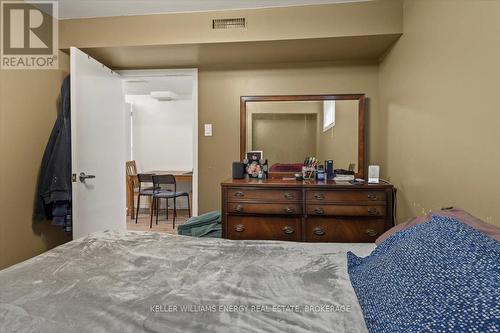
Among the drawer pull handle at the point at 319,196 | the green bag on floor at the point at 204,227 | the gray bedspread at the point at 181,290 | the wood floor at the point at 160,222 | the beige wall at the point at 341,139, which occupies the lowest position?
the wood floor at the point at 160,222

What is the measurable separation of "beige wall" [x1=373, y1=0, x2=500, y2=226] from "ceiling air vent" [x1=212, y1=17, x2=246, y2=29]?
122 centimetres

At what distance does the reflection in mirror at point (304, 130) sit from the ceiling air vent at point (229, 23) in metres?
0.75

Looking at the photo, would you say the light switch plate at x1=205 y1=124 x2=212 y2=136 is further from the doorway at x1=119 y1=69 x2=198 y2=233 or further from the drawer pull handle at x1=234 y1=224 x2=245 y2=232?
the doorway at x1=119 y1=69 x2=198 y2=233

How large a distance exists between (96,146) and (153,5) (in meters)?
1.27

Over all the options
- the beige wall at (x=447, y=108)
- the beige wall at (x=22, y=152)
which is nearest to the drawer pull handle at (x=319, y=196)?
the beige wall at (x=447, y=108)

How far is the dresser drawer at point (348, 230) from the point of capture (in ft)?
7.31

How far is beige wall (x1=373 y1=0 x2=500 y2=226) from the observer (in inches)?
47.8

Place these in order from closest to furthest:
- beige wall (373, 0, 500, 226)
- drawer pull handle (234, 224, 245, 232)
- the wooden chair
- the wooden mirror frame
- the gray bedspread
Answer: the gray bedspread < beige wall (373, 0, 500, 226) < drawer pull handle (234, 224, 245, 232) < the wooden mirror frame < the wooden chair

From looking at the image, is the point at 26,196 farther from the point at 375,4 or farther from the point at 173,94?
the point at 173,94

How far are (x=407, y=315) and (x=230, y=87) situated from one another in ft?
8.57

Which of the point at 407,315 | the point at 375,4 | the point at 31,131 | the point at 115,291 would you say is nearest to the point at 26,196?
the point at 31,131

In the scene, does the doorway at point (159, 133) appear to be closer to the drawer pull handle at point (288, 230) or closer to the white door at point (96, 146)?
the white door at point (96, 146)

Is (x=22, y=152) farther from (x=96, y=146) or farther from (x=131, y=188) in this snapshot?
(x=131, y=188)

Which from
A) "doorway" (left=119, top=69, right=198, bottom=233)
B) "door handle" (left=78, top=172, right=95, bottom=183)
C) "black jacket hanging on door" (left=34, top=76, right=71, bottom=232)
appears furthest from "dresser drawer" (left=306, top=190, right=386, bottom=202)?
"doorway" (left=119, top=69, right=198, bottom=233)
